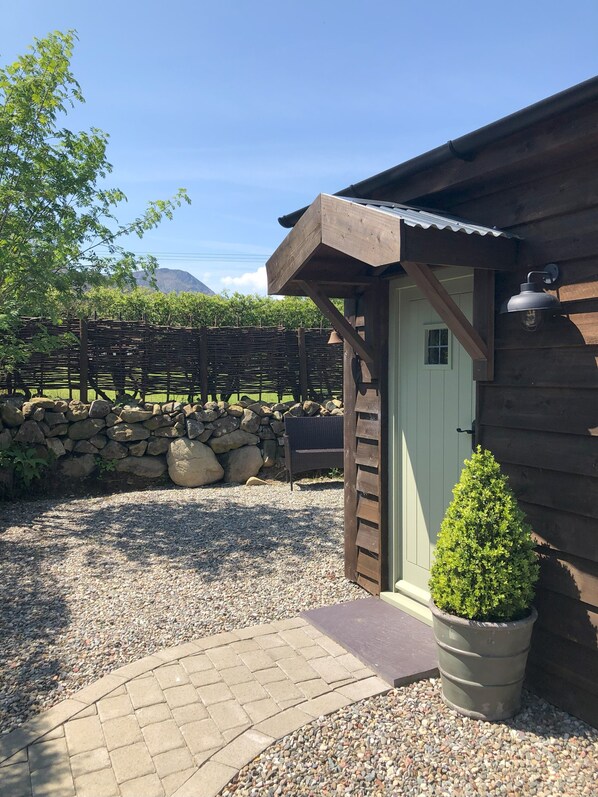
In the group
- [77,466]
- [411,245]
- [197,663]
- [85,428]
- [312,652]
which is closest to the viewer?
[411,245]

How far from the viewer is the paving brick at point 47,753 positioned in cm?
255

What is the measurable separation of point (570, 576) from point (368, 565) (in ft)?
6.23

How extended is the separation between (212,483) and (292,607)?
4882mm

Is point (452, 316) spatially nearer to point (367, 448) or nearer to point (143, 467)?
point (367, 448)

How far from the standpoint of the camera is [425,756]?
2.58 metres

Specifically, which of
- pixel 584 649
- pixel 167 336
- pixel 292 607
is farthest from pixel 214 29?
pixel 584 649

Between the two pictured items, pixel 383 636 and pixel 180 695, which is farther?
pixel 383 636

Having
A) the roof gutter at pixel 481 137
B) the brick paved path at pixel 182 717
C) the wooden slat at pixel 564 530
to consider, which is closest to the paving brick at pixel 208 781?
the brick paved path at pixel 182 717

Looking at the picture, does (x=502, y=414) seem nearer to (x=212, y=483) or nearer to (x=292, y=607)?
(x=292, y=607)

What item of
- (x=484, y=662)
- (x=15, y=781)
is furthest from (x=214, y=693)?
(x=484, y=662)

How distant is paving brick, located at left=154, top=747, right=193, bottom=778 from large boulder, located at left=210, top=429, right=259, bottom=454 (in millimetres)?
6550

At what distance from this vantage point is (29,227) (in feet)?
21.5

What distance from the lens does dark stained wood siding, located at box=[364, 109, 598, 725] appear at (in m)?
2.79

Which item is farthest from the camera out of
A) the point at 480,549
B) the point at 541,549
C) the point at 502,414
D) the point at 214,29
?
the point at 214,29
